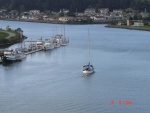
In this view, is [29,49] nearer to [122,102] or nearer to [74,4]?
[122,102]

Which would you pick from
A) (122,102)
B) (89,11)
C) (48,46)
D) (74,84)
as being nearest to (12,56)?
(48,46)

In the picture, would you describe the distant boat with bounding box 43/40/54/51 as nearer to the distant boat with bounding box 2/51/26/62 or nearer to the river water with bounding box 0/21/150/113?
the river water with bounding box 0/21/150/113

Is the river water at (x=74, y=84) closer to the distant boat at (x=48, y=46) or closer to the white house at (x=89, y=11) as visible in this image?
the distant boat at (x=48, y=46)

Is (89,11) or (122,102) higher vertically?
(89,11)

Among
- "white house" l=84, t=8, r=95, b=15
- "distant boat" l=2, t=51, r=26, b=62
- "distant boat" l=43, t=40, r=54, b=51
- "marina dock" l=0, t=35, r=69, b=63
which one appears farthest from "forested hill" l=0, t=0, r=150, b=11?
"distant boat" l=2, t=51, r=26, b=62

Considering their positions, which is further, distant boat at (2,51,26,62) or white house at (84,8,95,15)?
white house at (84,8,95,15)

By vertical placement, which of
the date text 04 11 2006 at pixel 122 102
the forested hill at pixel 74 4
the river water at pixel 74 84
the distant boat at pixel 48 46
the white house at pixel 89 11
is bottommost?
the date text 04 11 2006 at pixel 122 102

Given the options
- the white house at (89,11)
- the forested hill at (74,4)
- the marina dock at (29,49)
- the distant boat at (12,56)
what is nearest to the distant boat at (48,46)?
the marina dock at (29,49)

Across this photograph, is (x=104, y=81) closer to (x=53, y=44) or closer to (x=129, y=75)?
(x=129, y=75)
